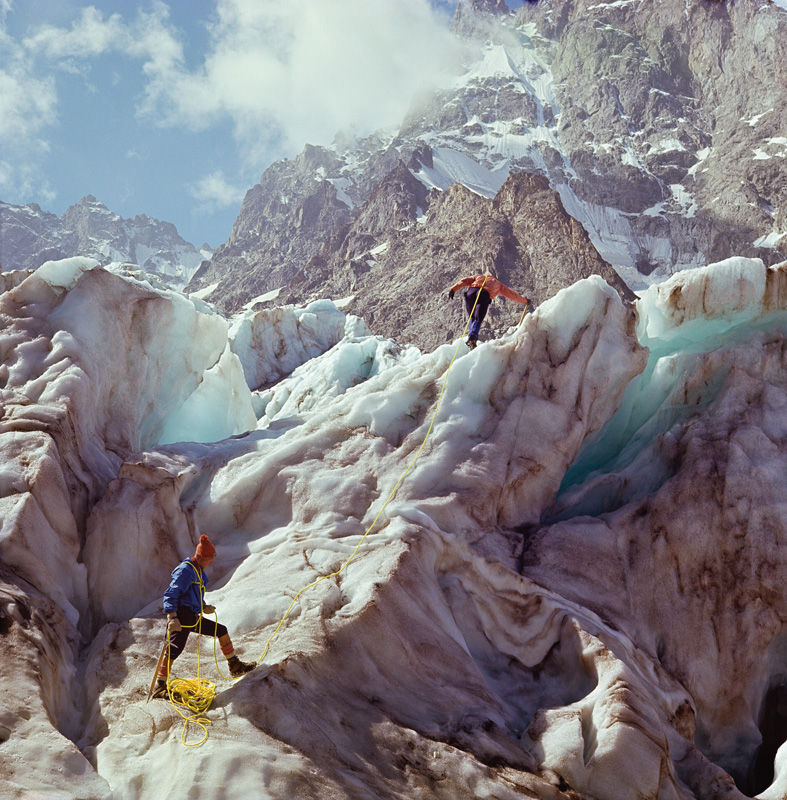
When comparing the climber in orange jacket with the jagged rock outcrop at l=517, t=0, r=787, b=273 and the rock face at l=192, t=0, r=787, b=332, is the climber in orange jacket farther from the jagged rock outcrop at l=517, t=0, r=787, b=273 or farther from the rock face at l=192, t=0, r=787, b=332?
the jagged rock outcrop at l=517, t=0, r=787, b=273

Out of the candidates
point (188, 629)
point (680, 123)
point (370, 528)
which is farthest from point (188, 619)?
point (680, 123)

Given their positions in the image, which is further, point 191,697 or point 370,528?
point 370,528

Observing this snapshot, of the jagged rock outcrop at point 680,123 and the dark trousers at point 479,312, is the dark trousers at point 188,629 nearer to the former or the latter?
the dark trousers at point 479,312

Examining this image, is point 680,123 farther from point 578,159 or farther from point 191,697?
point 191,697

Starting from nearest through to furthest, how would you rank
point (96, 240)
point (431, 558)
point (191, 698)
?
point (191, 698), point (431, 558), point (96, 240)

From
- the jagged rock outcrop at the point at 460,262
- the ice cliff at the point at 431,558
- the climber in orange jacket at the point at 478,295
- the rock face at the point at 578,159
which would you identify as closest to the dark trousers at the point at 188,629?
the ice cliff at the point at 431,558

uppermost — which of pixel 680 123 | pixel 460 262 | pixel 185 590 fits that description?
pixel 680 123

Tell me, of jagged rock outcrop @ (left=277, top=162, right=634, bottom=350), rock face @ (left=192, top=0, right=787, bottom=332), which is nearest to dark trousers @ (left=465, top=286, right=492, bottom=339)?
jagged rock outcrop @ (left=277, top=162, right=634, bottom=350)
